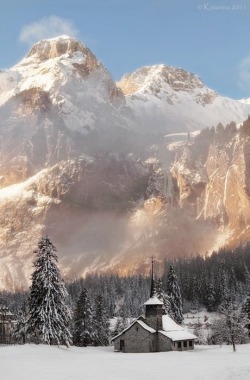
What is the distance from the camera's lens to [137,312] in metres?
167

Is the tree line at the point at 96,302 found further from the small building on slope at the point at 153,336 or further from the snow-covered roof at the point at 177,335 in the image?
the small building on slope at the point at 153,336

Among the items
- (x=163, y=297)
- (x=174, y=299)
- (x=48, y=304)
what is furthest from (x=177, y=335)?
(x=174, y=299)

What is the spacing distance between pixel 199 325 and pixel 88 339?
4003 centimetres

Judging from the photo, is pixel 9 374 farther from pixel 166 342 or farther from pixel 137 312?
pixel 137 312

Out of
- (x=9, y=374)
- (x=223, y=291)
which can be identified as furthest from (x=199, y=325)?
(x=9, y=374)

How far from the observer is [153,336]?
75.5 metres

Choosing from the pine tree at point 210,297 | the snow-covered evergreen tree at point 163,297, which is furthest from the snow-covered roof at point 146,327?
the pine tree at point 210,297

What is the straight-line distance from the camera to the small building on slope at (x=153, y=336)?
74.9 meters

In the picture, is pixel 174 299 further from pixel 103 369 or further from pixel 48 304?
pixel 103 369

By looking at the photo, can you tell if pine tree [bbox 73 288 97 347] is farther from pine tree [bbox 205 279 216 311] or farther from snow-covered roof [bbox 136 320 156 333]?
pine tree [bbox 205 279 216 311]

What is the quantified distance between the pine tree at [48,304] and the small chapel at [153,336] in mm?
10599

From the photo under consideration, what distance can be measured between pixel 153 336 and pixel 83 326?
16333 mm

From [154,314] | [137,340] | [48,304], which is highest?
[48,304]

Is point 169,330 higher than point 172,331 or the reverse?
higher
